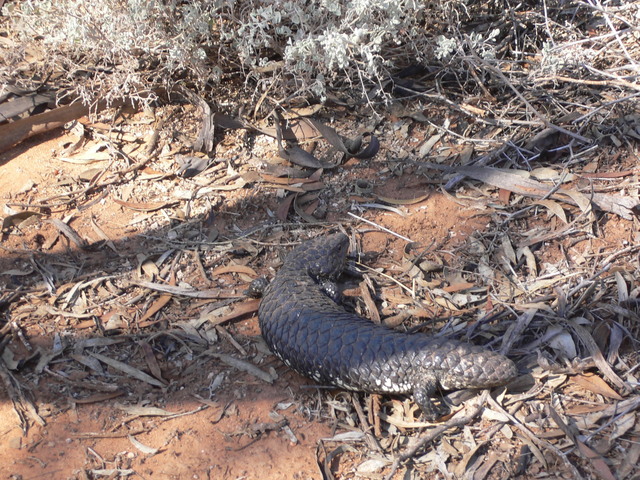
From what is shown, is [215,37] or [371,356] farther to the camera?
[215,37]

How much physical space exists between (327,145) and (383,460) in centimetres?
325

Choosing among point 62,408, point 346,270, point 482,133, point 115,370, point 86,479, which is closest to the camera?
point 86,479

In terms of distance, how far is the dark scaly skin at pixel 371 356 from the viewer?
3867 mm

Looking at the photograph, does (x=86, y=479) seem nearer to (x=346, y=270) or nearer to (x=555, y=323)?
(x=346, y=270)

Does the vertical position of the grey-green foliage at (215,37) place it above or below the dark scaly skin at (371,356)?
above

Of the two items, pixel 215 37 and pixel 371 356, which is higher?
pixel 215 37

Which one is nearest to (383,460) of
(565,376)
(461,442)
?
(461,442)

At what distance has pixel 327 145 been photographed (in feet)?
19.5

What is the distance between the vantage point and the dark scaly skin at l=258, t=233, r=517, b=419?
3.87m

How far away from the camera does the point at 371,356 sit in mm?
3953

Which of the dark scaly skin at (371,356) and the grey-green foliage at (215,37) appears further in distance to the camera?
the grey-green foliage at (215,37)

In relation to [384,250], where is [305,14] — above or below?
above

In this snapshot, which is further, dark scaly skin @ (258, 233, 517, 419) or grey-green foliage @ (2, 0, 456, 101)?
grey-green foliage @ (2, 0, 456, 101)

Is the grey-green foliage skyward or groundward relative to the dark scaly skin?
skyward
